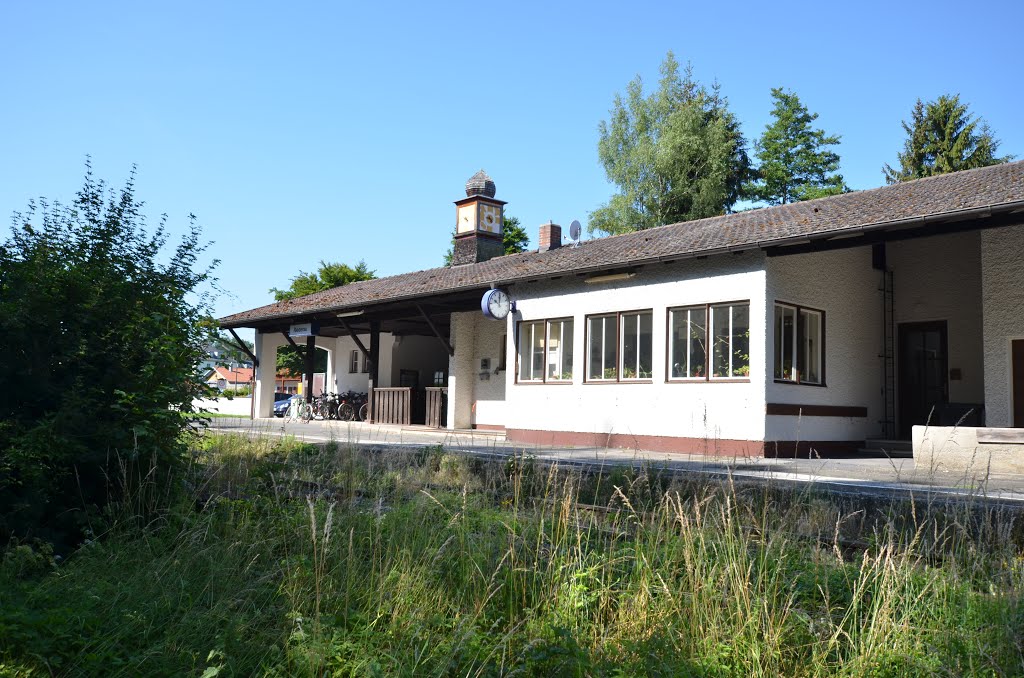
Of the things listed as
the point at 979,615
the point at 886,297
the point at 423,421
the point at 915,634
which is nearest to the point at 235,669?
the point at 915,634

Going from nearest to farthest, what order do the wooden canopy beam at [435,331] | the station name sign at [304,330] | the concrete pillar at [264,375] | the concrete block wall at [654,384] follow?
the concrete block wall at [654,384] < the wooden canopy beam at [435,331] < the station name sign at [304,330] < the concrete pillar at [264,375]

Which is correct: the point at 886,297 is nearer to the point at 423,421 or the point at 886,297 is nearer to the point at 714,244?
the point at 714,244

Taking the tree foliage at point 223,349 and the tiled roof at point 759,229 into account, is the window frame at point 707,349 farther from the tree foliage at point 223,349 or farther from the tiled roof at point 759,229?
the tree foliage at point 223,349

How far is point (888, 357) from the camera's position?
15.1 metres

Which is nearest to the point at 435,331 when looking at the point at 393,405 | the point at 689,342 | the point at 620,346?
the point at 393,405

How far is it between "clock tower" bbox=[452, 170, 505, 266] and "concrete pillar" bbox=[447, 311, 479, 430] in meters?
4.33

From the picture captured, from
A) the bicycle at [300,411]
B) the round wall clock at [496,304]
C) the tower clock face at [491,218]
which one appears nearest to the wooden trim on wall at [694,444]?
the round wall clock at [496,304]

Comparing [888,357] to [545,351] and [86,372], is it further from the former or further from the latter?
[86,372]

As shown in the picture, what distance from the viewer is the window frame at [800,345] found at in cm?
1272

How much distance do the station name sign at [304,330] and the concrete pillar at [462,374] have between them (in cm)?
535

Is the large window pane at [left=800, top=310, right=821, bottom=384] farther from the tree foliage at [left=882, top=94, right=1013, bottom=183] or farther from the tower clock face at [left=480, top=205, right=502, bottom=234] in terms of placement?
the tree foliage at [left=882, top=94, right=1013, bottom=183]

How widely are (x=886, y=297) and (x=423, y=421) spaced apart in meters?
11.4

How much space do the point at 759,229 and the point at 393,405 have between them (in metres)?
11.2

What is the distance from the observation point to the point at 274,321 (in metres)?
24.3
